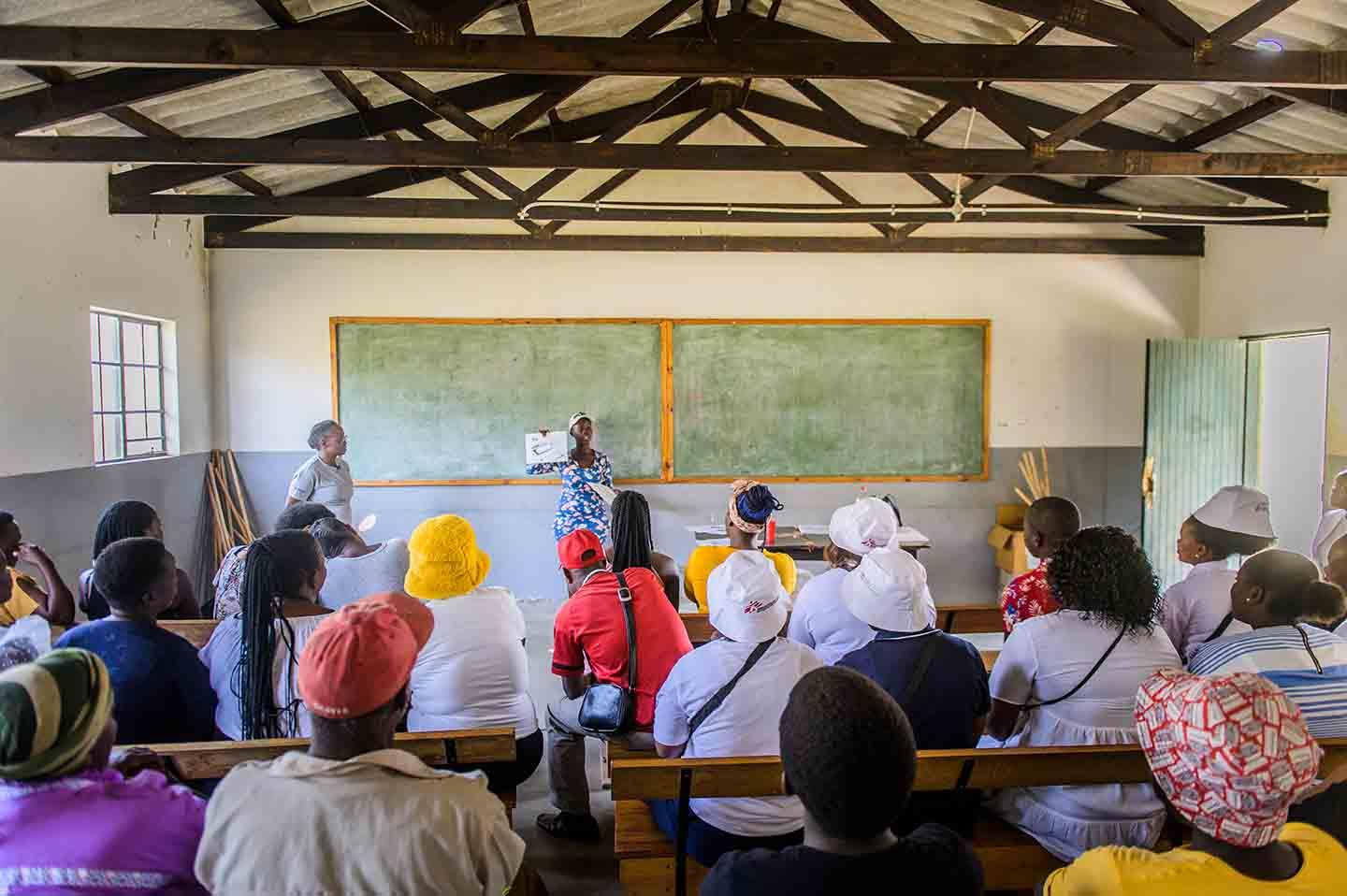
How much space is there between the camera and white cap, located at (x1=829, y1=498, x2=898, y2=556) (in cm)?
312

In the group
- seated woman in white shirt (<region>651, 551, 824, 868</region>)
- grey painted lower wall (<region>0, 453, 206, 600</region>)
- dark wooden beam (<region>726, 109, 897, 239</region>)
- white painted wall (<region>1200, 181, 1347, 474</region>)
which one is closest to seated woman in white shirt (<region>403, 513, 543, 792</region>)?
seated woman in white shirt (<region>651, 551, 824, 868</region>)

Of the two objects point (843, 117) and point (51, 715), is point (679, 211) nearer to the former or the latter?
point (843, 117)

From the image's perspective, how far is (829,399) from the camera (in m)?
7.33

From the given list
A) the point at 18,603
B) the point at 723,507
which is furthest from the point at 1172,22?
the point at 18,603

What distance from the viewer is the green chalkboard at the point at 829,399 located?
7.26m

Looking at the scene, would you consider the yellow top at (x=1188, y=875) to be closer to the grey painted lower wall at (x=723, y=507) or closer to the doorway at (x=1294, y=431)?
the grey painted lower wall at (x=723, y=507)

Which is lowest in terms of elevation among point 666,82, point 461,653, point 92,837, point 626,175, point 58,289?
point 461,653

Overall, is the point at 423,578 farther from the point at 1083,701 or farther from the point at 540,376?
the point at 540,376

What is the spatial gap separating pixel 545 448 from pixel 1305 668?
Answer: 5.45m

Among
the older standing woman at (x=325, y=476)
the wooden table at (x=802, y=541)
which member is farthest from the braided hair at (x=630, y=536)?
the older standing woman at (x=325, y=476)

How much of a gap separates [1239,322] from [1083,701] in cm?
589

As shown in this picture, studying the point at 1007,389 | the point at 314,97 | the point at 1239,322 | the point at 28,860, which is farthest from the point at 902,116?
the point at 28,860

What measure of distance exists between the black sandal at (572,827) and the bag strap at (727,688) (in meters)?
1.19

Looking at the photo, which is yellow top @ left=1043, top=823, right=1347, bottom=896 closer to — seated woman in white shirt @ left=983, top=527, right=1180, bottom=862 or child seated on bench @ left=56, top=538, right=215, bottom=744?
seated woman in white shirt @ left=983, top=527, right=1180, bottom=862
